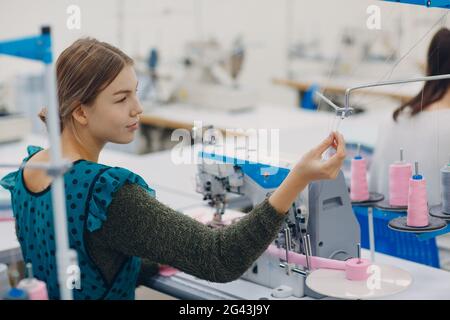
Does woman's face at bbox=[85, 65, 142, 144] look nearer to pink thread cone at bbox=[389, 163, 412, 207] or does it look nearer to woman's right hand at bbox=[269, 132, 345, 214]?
woman's right hand at bbox=[269, 132, 345, 214]

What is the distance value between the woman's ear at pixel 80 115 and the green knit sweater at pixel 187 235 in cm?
19

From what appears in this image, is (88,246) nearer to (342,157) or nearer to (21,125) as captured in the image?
(342,157)

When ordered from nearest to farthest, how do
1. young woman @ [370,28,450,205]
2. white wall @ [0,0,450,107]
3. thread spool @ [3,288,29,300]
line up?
thread spool @ [3,288,29,300]
young woman @ [370,28,450,205]
white wall @ [0,0,450,107]

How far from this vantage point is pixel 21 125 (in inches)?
162

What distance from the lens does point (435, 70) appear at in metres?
2.41

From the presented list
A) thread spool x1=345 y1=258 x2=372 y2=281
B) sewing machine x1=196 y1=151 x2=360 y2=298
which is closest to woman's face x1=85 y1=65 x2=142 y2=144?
sewing machine x1=196 y1=151 x2=360 y2=298

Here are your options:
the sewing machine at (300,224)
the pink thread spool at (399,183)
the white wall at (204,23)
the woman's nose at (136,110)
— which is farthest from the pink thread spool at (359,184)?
the white wall at (204,23)

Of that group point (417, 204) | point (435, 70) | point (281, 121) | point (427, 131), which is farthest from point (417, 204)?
point (281, 121)

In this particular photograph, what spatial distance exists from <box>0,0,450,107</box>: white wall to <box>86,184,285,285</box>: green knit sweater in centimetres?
359

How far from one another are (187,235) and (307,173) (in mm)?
306

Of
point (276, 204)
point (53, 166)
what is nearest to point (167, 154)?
point (276, 204)

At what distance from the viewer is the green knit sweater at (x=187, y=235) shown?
162 cm

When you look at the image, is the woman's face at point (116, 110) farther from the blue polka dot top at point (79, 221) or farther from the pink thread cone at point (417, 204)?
the pink thread cone at point (417, 204)

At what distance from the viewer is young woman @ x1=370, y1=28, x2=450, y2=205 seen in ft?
7.45
